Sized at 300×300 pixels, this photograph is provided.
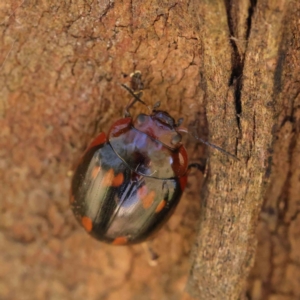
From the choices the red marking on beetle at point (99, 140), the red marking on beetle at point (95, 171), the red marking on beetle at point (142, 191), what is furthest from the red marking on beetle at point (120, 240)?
the red marking on beetle at point (99, 140)

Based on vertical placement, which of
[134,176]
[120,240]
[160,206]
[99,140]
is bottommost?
[120,240]

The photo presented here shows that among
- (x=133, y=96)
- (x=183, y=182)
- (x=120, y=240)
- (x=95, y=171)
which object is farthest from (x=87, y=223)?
(x=133, y=96)

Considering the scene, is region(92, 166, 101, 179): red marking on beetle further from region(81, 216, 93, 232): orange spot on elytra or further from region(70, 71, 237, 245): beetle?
region(81, 216, 93, 232): orange spot on elytra

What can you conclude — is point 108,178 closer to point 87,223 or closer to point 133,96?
point 87,223

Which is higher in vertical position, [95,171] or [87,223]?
[95,171]

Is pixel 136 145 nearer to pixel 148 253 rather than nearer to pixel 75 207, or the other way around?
pixel 75 207

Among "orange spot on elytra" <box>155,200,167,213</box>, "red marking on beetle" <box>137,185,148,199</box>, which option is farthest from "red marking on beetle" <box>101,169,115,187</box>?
"orange spot on elytra" <box>155,200,167,213</box>

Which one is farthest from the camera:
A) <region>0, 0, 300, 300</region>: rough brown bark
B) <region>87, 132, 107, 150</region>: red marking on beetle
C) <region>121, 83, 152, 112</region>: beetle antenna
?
<region>87, 132, 107, 150</region>: red marking on beetle
